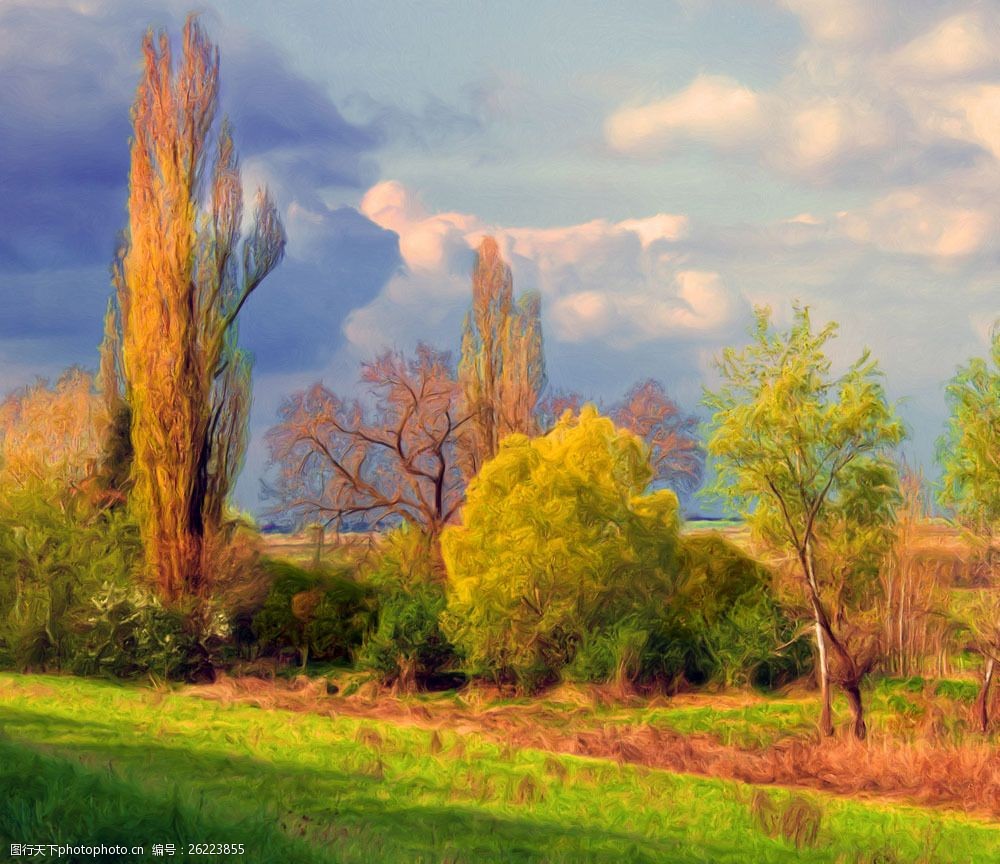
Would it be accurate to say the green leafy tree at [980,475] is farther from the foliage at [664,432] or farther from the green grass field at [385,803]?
the foliage at [664,432]

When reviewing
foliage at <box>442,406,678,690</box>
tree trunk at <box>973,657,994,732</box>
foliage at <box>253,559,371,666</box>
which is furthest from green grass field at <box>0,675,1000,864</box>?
foliage at <box>253,559,371,666</box>

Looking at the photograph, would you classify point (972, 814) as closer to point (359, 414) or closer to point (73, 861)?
point (73, 861)

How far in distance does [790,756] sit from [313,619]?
1239 cm

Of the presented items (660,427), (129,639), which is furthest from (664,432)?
(129,639)

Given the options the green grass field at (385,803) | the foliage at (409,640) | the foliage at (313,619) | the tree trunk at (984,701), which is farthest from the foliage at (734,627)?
the green grass field at (385,803)

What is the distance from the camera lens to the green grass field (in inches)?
260

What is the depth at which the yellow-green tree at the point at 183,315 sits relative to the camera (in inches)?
921

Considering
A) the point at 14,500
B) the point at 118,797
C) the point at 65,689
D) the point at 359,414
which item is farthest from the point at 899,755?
the point at 359,414

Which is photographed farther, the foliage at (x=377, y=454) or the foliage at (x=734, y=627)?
the foliage at (x=377, y=454)

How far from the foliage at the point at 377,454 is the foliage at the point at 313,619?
5.30 m

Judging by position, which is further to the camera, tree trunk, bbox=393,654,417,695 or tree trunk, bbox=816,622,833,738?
tree trunk, bbox=393,654,417,695

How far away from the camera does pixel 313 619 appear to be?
79.4ft

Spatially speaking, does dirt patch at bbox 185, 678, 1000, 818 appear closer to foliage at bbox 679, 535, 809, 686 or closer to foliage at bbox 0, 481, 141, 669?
foliage at bbox 679, 535, 809, 686

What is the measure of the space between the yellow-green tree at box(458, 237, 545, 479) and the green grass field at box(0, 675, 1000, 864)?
18159 millimetres
